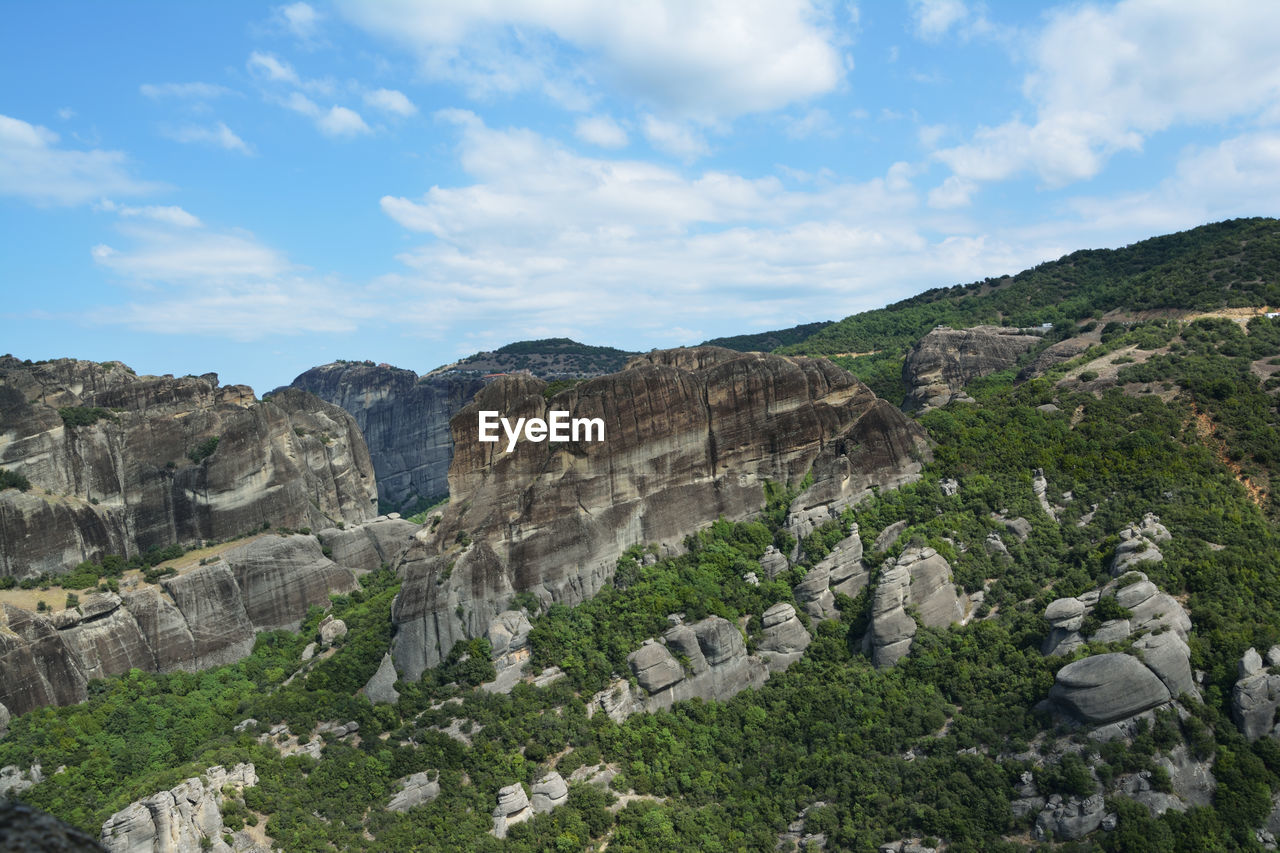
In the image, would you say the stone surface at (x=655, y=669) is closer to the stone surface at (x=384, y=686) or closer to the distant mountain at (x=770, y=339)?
the stone surface at (x=384, y=686)

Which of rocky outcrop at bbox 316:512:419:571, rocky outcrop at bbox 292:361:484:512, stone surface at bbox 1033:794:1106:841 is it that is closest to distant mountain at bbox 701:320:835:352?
rocky outcrop at bbox 292:361:484:512

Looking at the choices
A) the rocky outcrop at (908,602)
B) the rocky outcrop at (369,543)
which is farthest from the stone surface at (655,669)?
the rocky outcrop at (369,543)

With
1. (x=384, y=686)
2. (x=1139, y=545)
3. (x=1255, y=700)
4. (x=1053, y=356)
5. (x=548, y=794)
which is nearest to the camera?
(x=1255, y=700)

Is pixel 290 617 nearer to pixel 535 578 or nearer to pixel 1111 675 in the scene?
pixel 535 578

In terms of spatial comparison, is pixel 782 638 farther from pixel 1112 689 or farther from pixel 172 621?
pixel 172 621

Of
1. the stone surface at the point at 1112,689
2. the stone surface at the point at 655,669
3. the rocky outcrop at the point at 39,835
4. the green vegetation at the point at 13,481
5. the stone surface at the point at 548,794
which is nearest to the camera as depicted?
the rocky outcrop at the point at 39,835

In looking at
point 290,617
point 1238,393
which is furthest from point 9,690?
point 1238,393

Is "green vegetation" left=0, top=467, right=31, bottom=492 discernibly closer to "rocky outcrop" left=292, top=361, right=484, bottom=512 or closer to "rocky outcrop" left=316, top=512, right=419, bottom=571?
"rocky outcrop" left=316, top=512, right=419, bottom=571

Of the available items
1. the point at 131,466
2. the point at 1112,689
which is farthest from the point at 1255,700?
the point at 131,466

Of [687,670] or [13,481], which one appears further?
[13,481]
